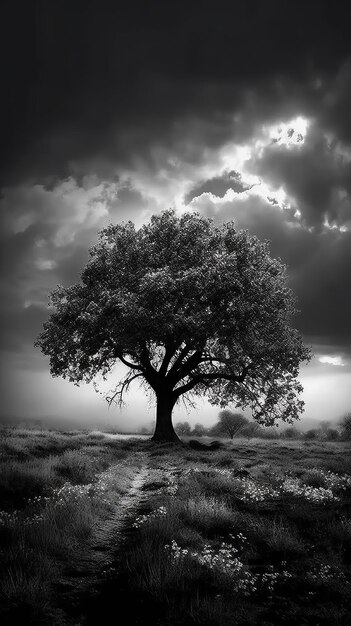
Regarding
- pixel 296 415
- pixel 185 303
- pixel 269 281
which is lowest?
pixel 296 415

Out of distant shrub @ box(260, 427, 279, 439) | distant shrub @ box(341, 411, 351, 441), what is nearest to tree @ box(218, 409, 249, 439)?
distant shrub @ box(260, 427, 279, 439)

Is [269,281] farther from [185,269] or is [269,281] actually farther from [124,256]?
[124,256]

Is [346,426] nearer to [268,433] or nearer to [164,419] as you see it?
[268,433]

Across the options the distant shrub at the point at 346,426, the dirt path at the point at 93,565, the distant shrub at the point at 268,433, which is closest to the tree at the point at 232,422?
the distant shrub at the point at 268,433

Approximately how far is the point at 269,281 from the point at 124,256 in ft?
36.7

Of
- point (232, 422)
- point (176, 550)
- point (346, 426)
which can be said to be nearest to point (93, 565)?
point (176, 550)

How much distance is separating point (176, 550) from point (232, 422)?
6440cm

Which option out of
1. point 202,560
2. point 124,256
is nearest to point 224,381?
point 124,256

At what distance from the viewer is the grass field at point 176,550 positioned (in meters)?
5.92

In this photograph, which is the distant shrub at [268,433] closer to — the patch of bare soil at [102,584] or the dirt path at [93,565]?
the dirt path at [93,565]

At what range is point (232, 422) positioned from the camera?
229 feet

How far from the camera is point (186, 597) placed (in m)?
6.06

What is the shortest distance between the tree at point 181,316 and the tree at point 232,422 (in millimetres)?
36393

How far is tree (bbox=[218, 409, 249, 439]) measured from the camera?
6956 cm
